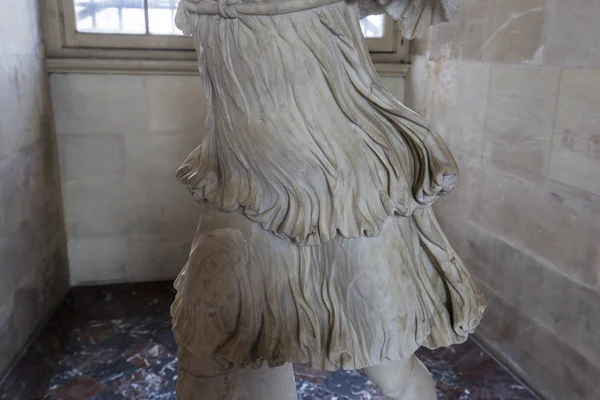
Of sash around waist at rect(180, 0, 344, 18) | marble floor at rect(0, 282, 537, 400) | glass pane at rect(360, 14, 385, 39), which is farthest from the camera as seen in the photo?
glass pane at rect(360, 14, 385, 39)

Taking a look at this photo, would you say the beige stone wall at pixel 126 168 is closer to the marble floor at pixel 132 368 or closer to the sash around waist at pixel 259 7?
the marble floor at pixel 132 368

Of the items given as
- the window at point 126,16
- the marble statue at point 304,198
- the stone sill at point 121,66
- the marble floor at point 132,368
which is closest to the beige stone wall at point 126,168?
the stone sill at point 121,66

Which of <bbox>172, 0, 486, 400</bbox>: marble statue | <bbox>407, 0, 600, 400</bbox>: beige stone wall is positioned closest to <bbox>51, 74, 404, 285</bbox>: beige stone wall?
<bbox>407, 0, 600, 400</bbox>: beige stone wall

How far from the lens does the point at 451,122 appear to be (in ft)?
7.82

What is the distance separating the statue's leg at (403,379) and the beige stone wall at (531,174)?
Answer: 75 centimetres

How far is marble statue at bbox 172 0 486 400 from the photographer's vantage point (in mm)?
955

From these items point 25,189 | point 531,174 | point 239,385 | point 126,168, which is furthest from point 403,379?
point 126,168

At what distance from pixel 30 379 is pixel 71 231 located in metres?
0.85

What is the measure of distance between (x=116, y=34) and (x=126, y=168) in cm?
58

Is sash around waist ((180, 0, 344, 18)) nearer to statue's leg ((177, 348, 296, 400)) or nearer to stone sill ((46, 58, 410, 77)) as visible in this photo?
statue's leg ((177, 348, 296, 400))

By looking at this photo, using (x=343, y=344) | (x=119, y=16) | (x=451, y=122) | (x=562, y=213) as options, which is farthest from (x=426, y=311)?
(x=119, y=16)

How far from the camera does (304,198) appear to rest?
3.23 feet

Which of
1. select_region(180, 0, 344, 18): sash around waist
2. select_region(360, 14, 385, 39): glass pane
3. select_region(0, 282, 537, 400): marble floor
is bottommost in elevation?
select_region(0, 282, 537, 400): marble floor

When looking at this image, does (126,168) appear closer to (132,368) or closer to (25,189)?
(25,189)
